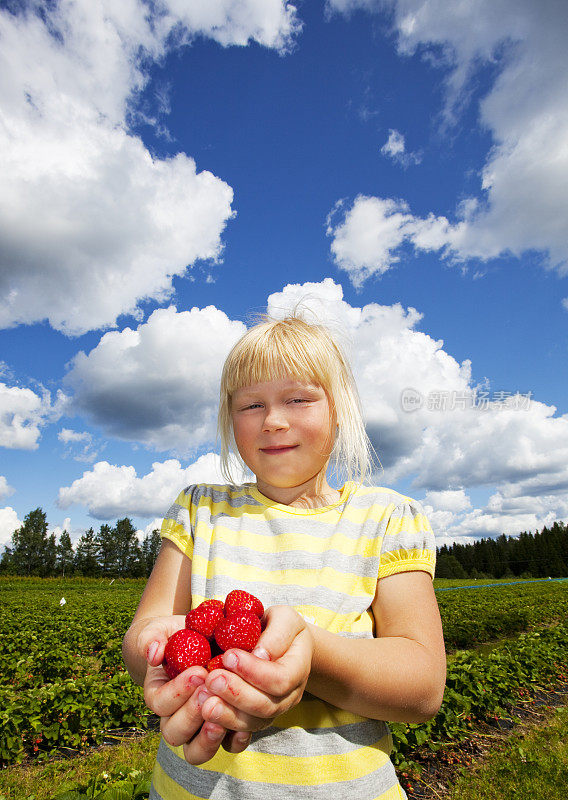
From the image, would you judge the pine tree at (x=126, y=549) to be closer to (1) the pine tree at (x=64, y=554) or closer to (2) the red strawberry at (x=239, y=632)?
(1) the pine tree at (x=64, y=554)

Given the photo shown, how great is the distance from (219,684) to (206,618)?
0.33 metres

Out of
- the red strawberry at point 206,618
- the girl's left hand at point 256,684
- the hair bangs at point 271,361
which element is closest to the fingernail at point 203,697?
the girl's left hand at point 256,684

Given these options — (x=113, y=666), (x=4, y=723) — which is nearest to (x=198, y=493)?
(x=4, y=723)

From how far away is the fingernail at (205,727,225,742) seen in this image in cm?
93

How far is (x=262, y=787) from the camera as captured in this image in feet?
3.79

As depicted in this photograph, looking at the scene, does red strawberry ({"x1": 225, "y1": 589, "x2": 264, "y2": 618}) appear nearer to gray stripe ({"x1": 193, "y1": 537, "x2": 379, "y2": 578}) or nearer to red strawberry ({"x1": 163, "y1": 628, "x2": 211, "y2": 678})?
red strawberry ({"x1": 163, "y1": 628, "x2": 211, "y2": 678})

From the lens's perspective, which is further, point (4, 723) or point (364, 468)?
point (4, 723)

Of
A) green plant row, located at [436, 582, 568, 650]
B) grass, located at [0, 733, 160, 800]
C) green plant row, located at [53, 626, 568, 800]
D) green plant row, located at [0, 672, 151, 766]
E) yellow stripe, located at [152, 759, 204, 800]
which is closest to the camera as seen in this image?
yellow stripe, located at [152, 759, 204, 800]

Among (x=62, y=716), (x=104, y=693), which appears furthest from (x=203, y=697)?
(x=104, y=693)

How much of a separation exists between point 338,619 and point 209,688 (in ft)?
1.63

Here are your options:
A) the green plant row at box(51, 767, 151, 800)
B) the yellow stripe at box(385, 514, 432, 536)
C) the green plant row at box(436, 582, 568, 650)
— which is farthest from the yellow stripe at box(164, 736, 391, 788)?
the green plant row at box(436, 582, 568, 650)

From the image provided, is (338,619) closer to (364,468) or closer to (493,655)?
(364,468)

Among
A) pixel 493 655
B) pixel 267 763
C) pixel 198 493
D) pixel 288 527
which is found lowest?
pixel 493 655

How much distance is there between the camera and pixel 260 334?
5.63ft
